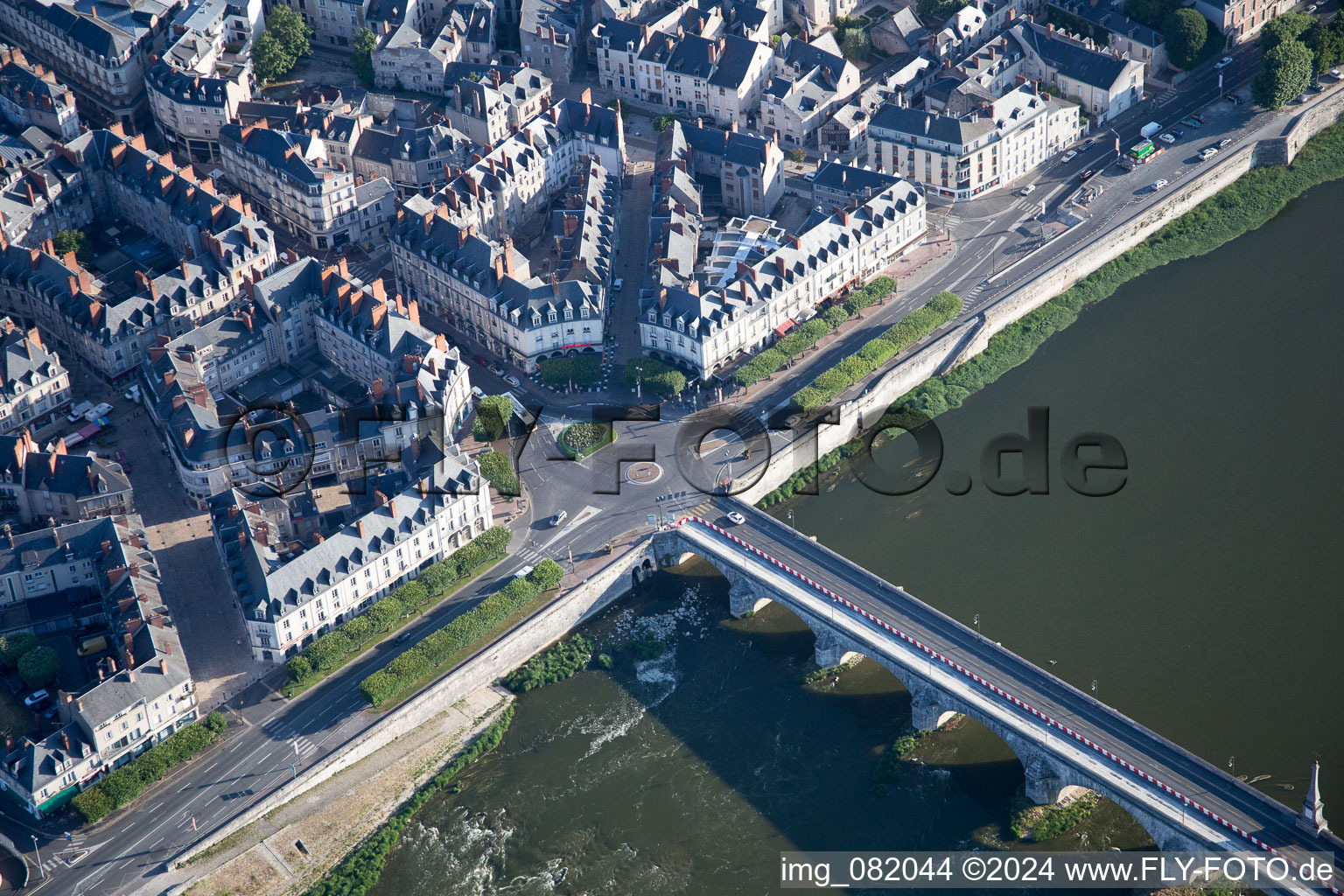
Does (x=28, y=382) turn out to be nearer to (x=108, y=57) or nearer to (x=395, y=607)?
(x=395, y=607)

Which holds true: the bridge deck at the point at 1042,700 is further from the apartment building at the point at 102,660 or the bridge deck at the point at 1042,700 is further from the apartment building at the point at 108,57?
the apartment building at the point at 108,57

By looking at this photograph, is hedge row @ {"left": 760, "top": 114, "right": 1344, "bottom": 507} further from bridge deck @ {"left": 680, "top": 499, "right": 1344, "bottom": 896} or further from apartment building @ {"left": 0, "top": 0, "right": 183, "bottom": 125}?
apartment building @ {"left": 0, "top": 0, "right": 183, "bottom": 125}

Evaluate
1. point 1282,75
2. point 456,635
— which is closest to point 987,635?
point 456,635

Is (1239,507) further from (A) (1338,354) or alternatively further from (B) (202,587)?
(B) (202,587)

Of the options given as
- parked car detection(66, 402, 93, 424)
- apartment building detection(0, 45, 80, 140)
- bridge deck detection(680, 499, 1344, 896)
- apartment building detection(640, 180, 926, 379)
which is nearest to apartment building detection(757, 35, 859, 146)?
apartment building detection(640, 180, 926, 379)

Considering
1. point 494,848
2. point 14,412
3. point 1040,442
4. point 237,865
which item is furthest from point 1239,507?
point 14,412

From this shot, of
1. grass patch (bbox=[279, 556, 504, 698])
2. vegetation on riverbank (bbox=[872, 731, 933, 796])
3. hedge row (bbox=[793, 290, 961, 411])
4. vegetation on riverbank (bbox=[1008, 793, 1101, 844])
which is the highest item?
hedge row (bbox=[793, 290, 961, 411])
